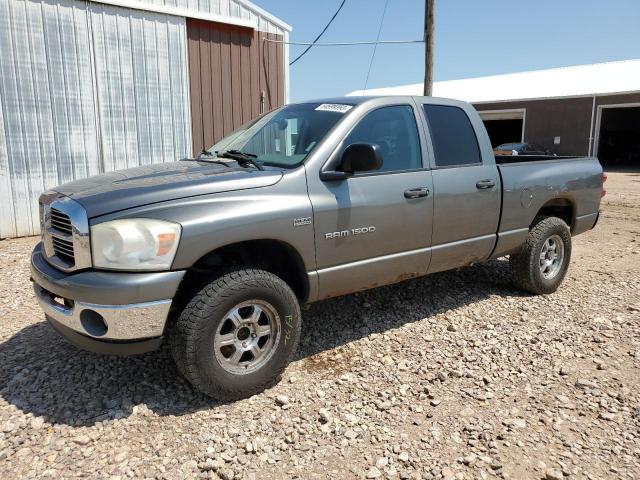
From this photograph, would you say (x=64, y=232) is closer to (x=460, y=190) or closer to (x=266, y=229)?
(x=266, y=229)

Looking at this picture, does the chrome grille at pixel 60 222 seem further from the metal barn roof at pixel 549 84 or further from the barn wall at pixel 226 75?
the metal barn roof at pixel 549 84

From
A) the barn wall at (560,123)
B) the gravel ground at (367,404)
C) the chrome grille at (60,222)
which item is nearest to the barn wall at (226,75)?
the gravel ground at (367,404)

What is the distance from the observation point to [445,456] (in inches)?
112

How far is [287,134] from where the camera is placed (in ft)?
13.4

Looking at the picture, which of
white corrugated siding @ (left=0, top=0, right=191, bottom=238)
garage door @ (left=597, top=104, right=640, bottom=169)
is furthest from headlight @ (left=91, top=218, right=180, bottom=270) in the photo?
garage door @ (left=597, top=104, right=640, bottom=169)

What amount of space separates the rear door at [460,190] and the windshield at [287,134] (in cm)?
92

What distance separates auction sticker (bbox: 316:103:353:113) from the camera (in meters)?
3.96

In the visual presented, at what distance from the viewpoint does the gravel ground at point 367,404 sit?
2775 mm

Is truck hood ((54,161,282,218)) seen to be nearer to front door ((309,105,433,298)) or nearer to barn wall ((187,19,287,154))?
front door ((309,105,433,298))

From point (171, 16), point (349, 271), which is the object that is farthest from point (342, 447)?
point (171, 16)

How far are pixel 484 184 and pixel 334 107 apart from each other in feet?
5.01

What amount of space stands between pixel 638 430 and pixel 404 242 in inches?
75.5

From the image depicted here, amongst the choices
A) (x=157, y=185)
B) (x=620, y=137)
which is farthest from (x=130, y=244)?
(x=620, y=137)

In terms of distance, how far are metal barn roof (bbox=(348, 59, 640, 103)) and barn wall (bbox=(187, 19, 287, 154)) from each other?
16.6 meters
